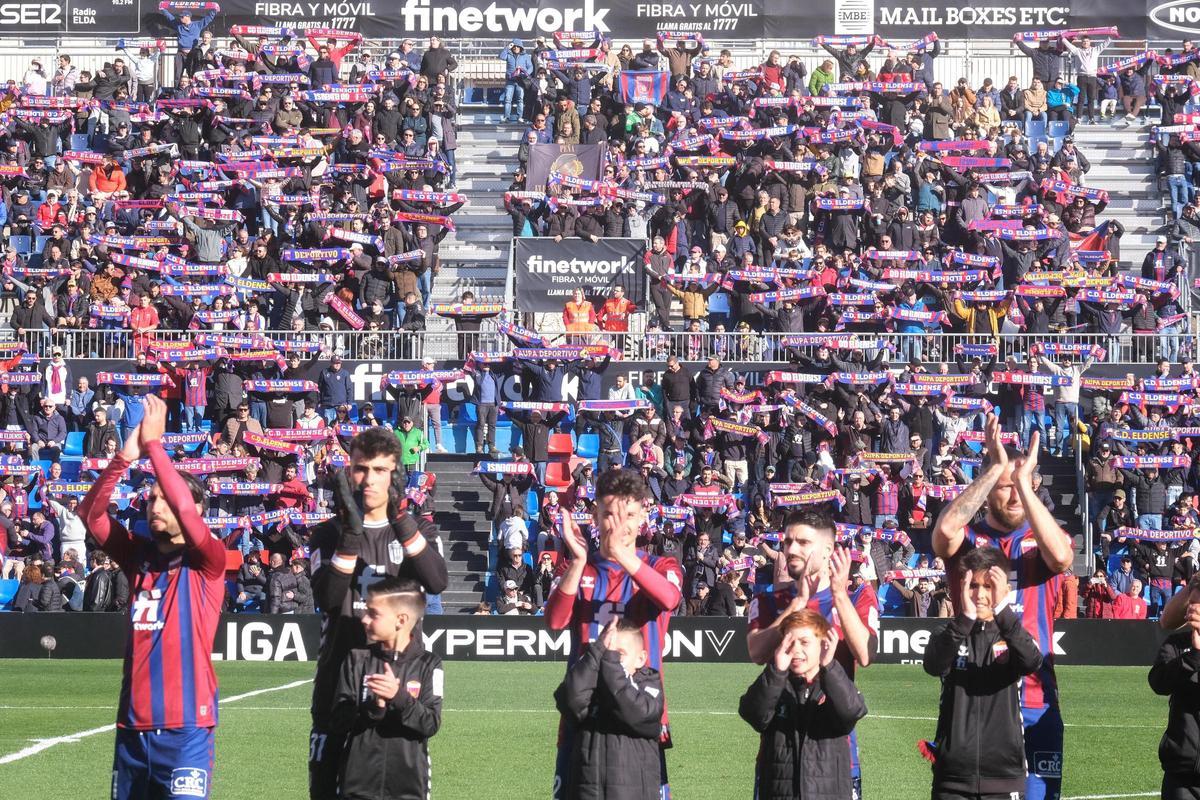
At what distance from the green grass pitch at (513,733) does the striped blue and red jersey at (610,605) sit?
4774 mm

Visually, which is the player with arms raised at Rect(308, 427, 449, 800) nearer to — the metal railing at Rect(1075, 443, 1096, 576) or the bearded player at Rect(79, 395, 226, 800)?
the bearded player at Rect(79, 395, 226, 800)

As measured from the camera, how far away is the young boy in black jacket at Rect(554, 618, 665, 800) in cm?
750

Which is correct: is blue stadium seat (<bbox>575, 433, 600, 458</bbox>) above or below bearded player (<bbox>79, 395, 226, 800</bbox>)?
below

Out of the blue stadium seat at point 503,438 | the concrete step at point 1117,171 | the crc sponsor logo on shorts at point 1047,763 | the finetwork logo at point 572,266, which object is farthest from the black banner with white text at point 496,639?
the concrete step at point 1117,171

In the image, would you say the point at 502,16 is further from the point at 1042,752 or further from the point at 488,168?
the point at 1042,752

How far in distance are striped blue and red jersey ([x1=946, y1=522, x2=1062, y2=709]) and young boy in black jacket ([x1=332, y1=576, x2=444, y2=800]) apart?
106 inches

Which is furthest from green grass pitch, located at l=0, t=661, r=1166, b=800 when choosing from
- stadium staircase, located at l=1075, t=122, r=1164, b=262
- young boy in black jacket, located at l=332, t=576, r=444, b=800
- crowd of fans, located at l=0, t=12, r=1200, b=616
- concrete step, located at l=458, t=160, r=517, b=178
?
concrete step, located at l=458, t=160, r=517, b=178

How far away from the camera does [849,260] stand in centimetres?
3177

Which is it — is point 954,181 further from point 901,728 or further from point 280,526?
point 901,728

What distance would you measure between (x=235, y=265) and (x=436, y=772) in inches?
780

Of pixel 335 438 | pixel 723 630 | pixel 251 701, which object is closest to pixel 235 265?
pixel 335 438

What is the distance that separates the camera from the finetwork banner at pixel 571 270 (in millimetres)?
32500

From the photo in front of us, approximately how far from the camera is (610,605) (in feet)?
26.5

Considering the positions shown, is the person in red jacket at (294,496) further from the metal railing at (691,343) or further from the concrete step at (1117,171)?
the concrete step at (1117,171)
